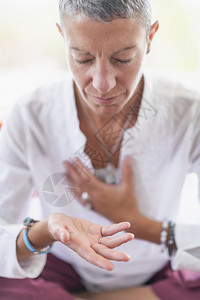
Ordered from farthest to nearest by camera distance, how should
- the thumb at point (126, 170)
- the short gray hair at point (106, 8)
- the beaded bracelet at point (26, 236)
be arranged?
the thumb at point (126, 170)
the beaded bracelet at point (26, 236)
the short gray hair at point (106, 8)

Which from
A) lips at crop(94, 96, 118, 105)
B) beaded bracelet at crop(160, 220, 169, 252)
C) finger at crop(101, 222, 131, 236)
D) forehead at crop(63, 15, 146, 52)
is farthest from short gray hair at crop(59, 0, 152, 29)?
beaded bracelet at crop(160, 220, 169, 252)

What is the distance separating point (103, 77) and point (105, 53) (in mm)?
28

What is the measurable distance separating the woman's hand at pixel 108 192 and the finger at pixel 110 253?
17cm

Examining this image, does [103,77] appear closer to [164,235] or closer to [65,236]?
[65,236]

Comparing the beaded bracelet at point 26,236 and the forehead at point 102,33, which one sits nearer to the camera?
the forehead at point 102,33

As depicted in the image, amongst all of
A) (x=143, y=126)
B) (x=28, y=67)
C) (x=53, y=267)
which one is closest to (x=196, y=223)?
(x=143, y=126)

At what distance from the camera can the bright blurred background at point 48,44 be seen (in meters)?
0.59

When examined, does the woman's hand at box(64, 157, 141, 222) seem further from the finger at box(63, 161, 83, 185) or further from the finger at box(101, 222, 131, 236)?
the finger at box(101, 222, 131, 236)

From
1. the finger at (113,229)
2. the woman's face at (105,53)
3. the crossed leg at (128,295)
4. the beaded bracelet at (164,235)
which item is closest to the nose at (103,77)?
the woman's face at (105,53)

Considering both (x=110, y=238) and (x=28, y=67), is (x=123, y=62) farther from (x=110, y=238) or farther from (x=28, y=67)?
(x=28, y=67)

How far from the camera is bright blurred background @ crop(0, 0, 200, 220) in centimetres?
59

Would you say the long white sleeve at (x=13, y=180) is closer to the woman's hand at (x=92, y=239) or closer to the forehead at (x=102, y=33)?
the woman's hand at (x=92, y=239)

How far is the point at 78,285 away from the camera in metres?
0.72

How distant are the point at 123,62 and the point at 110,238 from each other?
0.21 m
